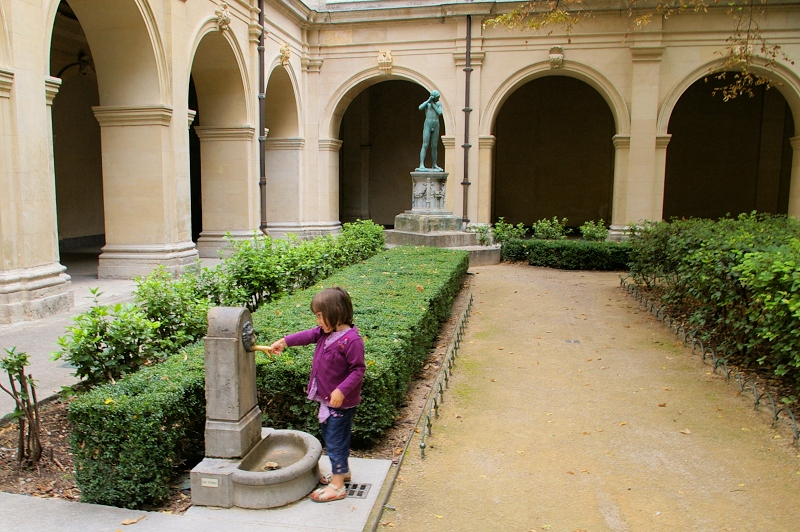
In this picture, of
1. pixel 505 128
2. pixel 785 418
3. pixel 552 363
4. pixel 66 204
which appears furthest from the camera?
pixel 505 128

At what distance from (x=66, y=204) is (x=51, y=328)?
363 inches

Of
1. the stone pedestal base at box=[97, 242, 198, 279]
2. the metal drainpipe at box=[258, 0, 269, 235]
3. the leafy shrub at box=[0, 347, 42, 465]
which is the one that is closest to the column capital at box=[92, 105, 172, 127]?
the stone pedestal base at box=[97, 242, 198, 279]

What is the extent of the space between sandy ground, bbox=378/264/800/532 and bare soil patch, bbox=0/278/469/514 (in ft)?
0.69

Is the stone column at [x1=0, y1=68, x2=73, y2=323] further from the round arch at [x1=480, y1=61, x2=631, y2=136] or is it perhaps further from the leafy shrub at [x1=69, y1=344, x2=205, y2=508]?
the round arch at [x1=480, y1=61, x2=631, y2=136]

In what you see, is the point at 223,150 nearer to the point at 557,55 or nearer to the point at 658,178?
the point at 557,55

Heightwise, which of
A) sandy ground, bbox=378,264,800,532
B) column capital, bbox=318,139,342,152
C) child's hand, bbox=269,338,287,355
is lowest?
sandy ground, bbox=378,264,800,532

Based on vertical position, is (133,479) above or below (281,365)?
below

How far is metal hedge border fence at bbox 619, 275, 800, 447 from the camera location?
15.3ft

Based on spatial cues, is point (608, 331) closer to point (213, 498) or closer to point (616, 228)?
point (213, 498)

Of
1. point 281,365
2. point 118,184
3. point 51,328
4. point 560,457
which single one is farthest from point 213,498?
point 118,184

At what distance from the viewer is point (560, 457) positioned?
4.06m

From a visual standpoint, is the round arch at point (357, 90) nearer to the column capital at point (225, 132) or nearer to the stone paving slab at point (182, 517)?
the column capital at point (225, 132)

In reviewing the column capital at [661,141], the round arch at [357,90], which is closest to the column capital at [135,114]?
the round arch at [357,90]

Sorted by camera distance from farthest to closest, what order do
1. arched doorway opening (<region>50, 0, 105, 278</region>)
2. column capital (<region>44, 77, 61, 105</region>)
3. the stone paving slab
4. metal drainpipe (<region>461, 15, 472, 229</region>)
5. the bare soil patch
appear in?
1. metal drainpipe (<region>461, 15, 472, 229</region>)
2. arched doorway opening (<region>50, 0, 105, 278</region>)
3. column capital (<region>44, 77, 61, 105</region>)
4. the bare soil patch
5. the stone paving slab
